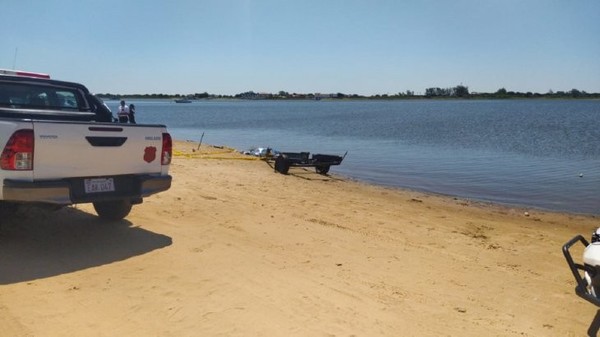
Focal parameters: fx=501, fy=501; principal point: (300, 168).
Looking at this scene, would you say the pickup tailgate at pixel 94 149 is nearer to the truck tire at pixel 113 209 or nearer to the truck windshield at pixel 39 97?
the truck tire at pixel 113 209

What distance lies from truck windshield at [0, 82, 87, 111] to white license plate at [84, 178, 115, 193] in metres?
1.71

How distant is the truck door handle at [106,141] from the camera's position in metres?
5.49

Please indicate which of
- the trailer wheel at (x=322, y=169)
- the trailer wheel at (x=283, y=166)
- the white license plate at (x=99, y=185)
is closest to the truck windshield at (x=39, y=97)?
the white license plate at (x=99, y=185)

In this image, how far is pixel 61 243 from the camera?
19.4ft

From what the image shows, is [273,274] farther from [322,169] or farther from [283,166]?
[322,169]

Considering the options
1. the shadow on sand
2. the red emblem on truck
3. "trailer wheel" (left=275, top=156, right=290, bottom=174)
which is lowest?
the shadow on sand

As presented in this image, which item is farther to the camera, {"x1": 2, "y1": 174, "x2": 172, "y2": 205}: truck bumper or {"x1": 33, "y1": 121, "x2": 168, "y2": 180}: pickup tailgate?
{"x1": 33, "y1": 121, "x2": 168, "y2": 180}: pickup tailgate

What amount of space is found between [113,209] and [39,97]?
5.87 feet

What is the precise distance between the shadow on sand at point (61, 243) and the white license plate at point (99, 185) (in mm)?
693

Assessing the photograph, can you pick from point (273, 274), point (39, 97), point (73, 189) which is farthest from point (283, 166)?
point (273, 274)

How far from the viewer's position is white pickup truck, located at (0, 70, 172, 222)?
194 inches

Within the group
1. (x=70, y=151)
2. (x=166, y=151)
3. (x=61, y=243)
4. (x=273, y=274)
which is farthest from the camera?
(x=166, y=151)

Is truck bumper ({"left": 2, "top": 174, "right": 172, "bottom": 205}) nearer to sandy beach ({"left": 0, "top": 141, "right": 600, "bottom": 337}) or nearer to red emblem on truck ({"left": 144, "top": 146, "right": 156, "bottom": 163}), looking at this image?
red emblem on truck ({"left": 144, "top": 146, "right": 156, "bottom": 163})

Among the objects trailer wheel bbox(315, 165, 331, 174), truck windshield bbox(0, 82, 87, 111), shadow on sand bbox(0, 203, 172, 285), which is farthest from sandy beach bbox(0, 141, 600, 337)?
trailer wheel bbox(315, 165, 331, 174)
